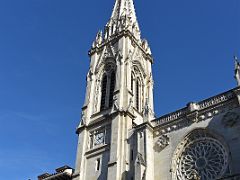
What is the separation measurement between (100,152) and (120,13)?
19.6 meters

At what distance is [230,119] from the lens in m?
25.2

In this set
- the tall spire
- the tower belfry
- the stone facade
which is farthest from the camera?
the tall spire

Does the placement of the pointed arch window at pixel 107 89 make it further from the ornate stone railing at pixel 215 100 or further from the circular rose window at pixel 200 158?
the circular rose window at pixel 200 158

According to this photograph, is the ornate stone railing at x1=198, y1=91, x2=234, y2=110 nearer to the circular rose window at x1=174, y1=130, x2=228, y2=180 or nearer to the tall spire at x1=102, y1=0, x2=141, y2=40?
the circular rose window at x1=174, y1=130, x2=228, y2=180

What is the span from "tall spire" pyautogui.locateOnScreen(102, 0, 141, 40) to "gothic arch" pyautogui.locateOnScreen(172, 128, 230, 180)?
16858 millimetres

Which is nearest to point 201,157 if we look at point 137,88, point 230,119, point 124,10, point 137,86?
point 230,119

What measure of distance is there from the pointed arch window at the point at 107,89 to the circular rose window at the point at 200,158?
9742 millimetres

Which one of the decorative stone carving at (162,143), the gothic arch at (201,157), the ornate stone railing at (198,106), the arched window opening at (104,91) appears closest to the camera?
the gothic arch at (201,157)

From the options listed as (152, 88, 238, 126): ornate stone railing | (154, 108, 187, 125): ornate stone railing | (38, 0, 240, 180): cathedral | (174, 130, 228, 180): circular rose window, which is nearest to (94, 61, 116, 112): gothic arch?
(38, 0, 240, 180): cathedral

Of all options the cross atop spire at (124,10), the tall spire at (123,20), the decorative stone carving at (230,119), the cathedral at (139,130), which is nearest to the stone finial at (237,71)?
the cathedral at (139,130)

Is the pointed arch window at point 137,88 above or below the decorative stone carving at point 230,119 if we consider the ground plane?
above

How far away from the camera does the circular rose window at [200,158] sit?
24.6 meters

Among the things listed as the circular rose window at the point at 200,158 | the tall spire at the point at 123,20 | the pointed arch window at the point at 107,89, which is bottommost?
the circular rose window at the point at 200,158

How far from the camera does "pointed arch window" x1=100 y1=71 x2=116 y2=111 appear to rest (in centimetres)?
3447
